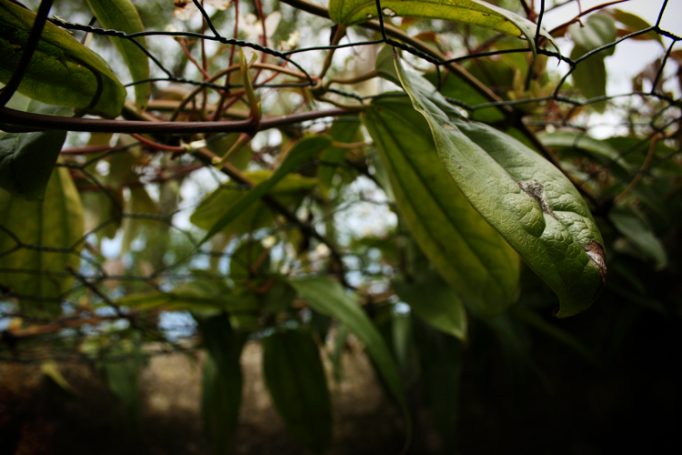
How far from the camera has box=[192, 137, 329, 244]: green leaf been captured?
431 millimetres

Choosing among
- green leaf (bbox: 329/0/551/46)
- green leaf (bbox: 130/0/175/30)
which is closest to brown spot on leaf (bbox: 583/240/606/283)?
green leaf (bbox: 329/0/551/46)

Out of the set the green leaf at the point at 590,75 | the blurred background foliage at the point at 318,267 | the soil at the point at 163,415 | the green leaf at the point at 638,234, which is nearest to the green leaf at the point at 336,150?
the blurred background foliage at the point at 318,267

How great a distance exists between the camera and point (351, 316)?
0.53 meters

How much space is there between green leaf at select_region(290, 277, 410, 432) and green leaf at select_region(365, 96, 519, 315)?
4.2 inches

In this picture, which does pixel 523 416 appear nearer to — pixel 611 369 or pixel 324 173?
pixel 611 369

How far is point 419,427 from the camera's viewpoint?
1019 millimetres

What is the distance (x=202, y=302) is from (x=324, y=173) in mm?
215

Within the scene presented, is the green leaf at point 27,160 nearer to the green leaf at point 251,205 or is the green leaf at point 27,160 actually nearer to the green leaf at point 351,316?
the green leaf at point 251,205

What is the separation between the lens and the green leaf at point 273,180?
43 cm

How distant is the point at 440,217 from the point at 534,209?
20 cm

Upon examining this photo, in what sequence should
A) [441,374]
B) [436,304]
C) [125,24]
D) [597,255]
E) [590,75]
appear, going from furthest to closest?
1. [441,374]
2. [436,304]
3. [590,75]
4. [125,24]
5. [597,255]

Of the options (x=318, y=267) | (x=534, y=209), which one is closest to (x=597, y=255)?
(x=534, y=209)

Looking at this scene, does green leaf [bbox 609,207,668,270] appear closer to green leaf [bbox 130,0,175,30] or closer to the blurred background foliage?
the blurred background foliage

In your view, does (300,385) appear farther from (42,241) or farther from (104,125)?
(104,125)
